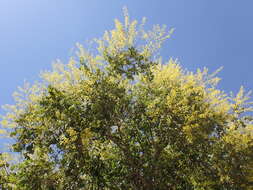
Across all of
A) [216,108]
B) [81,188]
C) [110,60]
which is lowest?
[81,188]

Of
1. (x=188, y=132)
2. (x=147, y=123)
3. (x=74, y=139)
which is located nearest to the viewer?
(x=74, y=139)

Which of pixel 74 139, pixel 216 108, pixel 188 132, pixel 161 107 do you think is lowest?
pixel 74 139

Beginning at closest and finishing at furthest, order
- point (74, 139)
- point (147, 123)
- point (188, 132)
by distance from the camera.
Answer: point (74, 139)
point (188, 132)
point (147, 123)

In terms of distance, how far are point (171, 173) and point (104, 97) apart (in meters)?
3.64

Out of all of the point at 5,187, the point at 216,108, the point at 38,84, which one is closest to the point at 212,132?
the point at 216,108

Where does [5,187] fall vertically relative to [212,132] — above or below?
below

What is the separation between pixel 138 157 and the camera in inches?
396

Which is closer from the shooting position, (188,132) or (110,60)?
(188,132)

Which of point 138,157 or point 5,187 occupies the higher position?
point 138,157

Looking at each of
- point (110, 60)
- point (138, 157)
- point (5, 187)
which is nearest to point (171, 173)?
point (138, 157)

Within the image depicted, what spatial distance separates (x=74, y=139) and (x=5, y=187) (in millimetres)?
3355

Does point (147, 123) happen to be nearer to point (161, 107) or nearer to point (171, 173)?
point (161, 107)

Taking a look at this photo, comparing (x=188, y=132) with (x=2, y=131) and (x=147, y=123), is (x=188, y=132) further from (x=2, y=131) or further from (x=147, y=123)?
(x=2, y=131)

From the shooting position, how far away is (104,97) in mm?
9305
